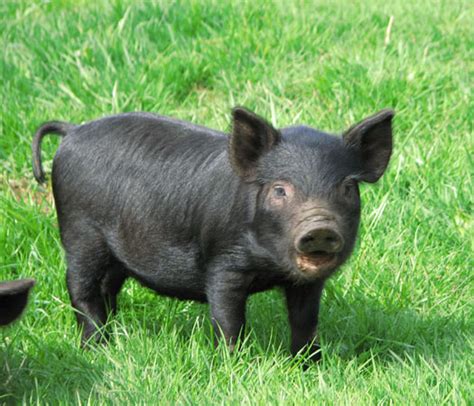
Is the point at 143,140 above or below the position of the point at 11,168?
above

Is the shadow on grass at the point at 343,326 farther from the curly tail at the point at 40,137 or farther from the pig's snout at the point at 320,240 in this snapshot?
the curly tail at the point at 40,137

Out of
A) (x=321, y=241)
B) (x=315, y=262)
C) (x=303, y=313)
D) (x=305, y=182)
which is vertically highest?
(x=305, y=182)

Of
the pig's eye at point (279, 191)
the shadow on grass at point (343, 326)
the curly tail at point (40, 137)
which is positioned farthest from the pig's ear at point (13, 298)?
the curly tail at point (40, 137)

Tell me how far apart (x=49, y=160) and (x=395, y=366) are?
2.72 meters

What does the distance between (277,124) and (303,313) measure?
6.97 ft

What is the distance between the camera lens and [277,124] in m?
6.25

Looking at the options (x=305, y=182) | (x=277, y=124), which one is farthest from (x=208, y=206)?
(x=277, y=124)

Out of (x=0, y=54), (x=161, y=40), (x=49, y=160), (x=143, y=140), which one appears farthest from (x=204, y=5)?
(x=143, y=140)

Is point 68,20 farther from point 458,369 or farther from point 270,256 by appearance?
point 458,369

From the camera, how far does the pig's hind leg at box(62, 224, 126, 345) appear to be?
4547 mm

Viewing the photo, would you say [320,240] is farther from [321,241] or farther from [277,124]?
[277,124]

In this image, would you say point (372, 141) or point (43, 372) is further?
point (372, 141)

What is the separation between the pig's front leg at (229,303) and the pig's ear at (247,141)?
0.42 meters

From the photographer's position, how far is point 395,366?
4148 millimetres
